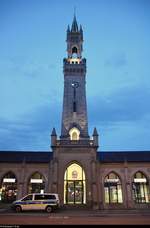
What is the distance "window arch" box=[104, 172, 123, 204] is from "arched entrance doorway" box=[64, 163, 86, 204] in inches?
198

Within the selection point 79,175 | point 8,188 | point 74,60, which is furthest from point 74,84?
point 8,188

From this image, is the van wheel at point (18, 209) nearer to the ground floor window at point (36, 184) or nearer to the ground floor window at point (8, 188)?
the ground floor window at point (36, 184)

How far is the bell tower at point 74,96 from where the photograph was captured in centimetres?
4241

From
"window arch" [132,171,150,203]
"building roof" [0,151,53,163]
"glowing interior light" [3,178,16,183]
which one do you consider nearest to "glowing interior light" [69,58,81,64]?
"building roof" [0,151,53,163]

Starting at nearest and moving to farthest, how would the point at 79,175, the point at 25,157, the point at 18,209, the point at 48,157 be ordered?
the point at 18,209, the point at 79,175, the point at 25,157, the point at 48,157

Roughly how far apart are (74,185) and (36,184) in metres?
7.81

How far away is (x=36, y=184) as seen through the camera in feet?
123

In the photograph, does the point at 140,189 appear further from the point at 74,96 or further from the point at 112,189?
the point at 74,96

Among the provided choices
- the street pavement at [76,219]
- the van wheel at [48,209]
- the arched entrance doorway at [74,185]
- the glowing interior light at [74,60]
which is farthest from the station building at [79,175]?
the glowing interior light at [74,60]

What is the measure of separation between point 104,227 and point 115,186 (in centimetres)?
2874

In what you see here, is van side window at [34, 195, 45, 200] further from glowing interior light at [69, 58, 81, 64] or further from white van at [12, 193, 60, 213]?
glowing interior light at [69, 58, 81, 64]

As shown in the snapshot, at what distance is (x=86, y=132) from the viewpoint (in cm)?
4316

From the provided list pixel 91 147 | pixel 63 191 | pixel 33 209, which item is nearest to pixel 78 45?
pixel 91 147

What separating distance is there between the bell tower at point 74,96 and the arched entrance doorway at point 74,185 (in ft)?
25.5
